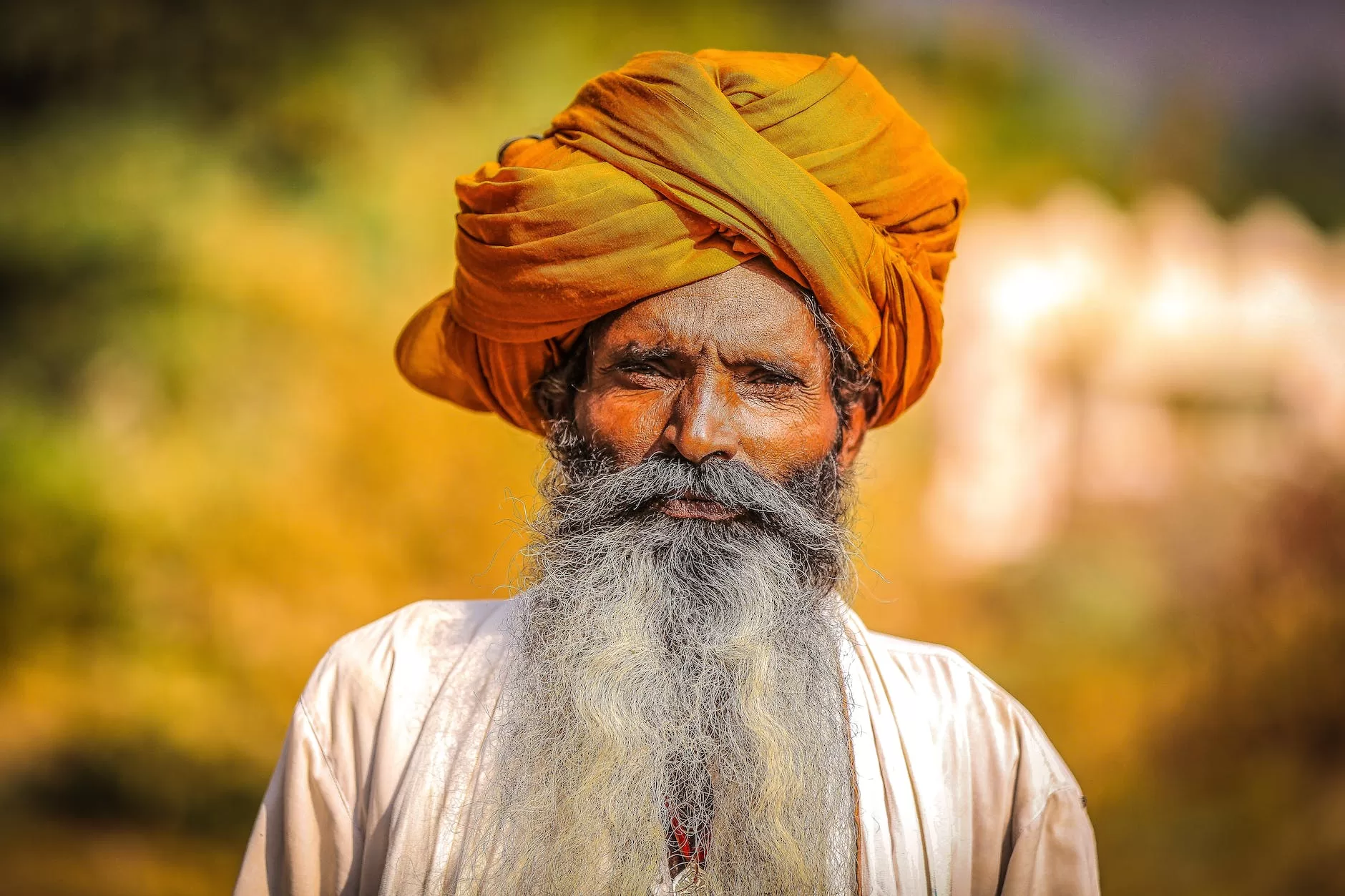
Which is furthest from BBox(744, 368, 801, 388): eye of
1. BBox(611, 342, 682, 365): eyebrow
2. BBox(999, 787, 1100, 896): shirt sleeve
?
BBox(999, 787, 1100, 896): shirt sleeve

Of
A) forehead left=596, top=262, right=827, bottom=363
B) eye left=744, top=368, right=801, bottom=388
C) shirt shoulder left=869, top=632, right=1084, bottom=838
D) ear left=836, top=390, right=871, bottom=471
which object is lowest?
shirt shoulder left=869, top=632, right=1084, bottom=838

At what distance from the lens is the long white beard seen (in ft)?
5.35

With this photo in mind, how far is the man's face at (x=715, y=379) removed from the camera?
1746 mm

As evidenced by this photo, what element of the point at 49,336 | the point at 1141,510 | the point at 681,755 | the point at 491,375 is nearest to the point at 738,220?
the point at 491,375

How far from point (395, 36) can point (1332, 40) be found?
351 cm

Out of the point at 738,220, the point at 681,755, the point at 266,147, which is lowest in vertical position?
the point at 681,755

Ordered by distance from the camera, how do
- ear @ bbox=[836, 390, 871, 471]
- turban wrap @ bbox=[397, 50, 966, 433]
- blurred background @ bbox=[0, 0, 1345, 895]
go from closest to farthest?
turban wrap @ bbox=[397, 50, 966, 433] < ear @ bbox=[836, 390, 871, 471] < blurred background @ bbox=[0, 0, 1345, 895]

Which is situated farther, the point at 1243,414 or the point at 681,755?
the point at 1243,414

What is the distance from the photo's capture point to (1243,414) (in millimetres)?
4293

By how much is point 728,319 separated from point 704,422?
162 mm

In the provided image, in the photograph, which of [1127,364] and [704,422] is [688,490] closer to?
[704,422]

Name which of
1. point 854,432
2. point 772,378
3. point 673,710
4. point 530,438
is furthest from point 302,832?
point 530,438

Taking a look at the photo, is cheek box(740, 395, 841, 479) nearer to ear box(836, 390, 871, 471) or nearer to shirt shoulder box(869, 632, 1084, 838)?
ear box(836, 390, 871, 471)

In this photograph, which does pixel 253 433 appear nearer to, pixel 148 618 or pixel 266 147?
pixel 148 618
